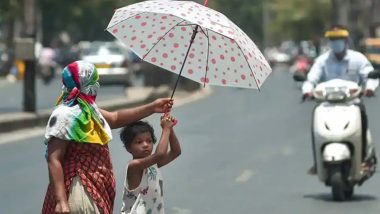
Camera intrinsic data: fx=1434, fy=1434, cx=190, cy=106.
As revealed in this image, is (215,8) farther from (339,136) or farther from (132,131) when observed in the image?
(132,131)

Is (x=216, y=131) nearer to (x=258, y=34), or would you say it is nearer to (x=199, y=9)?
(x=199, y=9)

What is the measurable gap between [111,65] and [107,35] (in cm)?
4476

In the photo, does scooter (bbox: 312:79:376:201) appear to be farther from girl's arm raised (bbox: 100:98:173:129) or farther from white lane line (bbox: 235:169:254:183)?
girl's arm raised (bbox: 100:98:173:129)

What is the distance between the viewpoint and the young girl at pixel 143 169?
7523mm

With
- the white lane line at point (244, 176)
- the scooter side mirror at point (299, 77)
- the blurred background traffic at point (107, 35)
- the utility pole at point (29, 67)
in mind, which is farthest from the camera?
the blurred background traffic at point (107, 35)

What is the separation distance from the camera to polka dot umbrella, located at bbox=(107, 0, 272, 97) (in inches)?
306

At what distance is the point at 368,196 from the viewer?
46.6 ft

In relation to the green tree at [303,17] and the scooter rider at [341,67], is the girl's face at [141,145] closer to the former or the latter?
the scooter rider at [341,67]

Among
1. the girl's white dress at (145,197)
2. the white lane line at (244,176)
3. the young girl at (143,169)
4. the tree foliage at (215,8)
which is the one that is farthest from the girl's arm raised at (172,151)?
the tree foliage at (215,8)

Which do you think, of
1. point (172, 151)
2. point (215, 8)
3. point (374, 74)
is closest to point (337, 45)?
point (374, 74)

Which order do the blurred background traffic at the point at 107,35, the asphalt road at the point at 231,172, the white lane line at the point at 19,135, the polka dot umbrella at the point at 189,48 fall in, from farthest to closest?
the blurred background traffic at the point at 107,35
the white lane line at the point at 19,135
the asphalt road at the point at 231,172
the polka dot umbrella at the point at 189,48

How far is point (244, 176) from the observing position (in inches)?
658

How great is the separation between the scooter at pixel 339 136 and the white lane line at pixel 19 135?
9195 millimetres

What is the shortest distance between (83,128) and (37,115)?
62.1 feet
